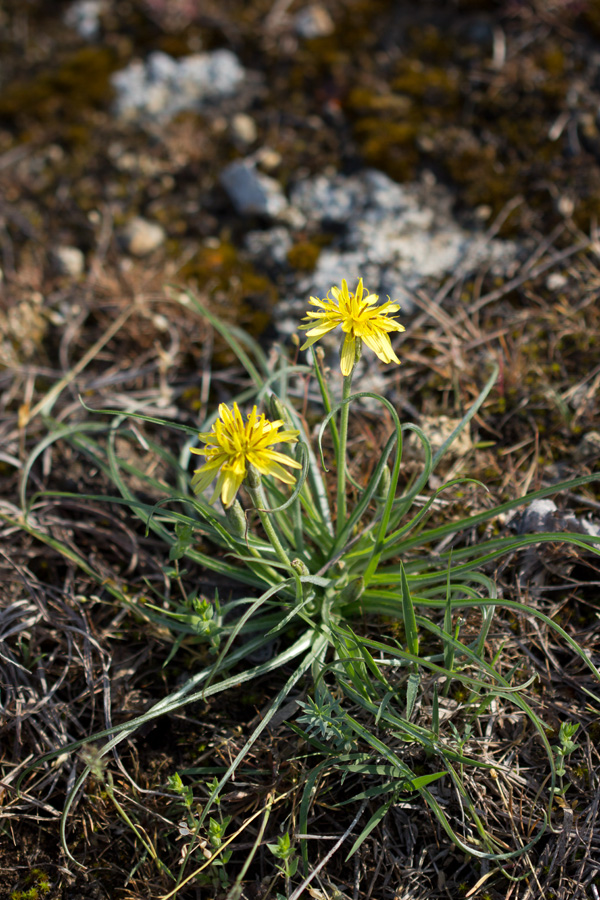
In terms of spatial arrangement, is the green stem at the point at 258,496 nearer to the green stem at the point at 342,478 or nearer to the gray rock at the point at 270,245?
the green stem at the point at 342,478

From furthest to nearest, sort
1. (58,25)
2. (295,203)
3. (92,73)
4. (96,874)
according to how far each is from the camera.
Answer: (58,25) < (92,73) < (295,203) < (96,874)

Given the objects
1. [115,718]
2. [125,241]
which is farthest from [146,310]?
[115,718]

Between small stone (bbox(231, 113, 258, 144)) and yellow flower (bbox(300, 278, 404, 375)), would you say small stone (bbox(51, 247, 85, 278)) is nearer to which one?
small stone (bbox(231, 113, 258, 144))

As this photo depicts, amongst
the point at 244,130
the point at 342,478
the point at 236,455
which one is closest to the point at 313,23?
the point at 244,130

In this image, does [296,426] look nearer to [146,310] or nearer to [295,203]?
[146,310]

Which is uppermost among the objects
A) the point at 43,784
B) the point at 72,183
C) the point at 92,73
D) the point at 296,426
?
the point at 92,73

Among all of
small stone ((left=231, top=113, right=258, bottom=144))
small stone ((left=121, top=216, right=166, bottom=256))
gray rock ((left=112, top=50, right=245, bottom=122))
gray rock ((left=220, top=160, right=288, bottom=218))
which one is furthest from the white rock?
gray rock ((left=112, top=50, right=245, bottom=122))
